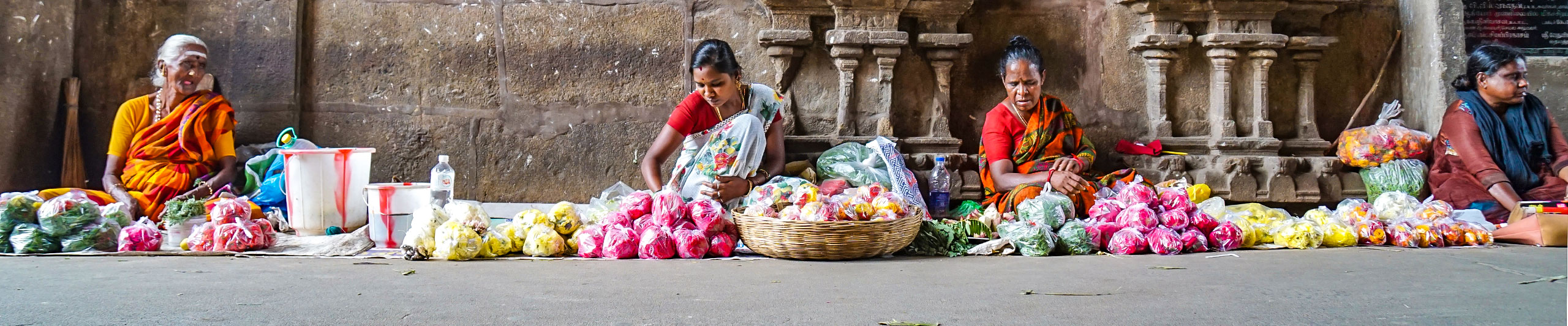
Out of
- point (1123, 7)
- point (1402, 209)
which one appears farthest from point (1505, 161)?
point (1123, 7)

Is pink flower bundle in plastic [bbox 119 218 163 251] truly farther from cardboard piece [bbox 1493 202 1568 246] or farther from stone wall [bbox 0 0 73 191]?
cardboard piece [bbox 1493 202 1568 246]

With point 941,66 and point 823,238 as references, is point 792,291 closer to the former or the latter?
point 823,238

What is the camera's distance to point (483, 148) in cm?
506

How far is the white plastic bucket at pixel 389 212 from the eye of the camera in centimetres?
368

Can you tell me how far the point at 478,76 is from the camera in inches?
199

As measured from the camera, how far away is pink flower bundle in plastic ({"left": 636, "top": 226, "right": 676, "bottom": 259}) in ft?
11.0

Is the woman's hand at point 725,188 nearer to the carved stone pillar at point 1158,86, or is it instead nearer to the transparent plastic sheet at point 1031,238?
the transparent plastic sheet at point 1031,238

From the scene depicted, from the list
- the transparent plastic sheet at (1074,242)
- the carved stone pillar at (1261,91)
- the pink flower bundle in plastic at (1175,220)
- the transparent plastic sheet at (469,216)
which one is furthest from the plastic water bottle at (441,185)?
the carved stone pillar at (1261,91)

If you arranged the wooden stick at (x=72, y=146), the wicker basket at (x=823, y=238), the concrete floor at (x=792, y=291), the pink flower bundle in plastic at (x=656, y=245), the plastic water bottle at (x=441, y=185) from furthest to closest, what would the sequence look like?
the wooden stick at (x=72, y=146)
the plastic water bottle at (x=441, y=185)
the pink flower bundle in plastic at (x=656, y=245)
the wicker basket at (x=823, y=238)
the concrete floor at (x=792, y=291)

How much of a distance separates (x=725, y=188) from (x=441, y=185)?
3.97 feet

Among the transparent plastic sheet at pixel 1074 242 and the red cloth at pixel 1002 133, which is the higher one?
the red cloth at pixel 1002 133

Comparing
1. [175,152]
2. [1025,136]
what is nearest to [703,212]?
[1025,136]

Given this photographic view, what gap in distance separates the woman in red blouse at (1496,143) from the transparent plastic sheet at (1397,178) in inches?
2.9

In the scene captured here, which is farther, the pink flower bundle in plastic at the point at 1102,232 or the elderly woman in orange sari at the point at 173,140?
the elderly woman in orange sari at the point at 173,140
